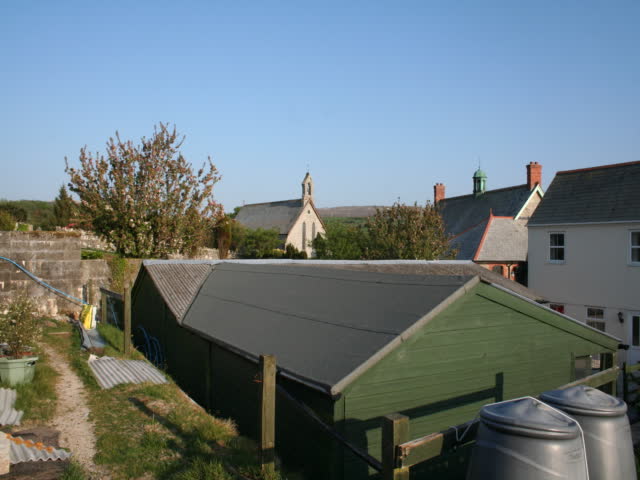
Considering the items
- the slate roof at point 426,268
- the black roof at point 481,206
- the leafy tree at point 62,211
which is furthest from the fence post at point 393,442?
the black roof at point 481,206

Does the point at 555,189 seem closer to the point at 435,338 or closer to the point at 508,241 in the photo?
the point at 508,241

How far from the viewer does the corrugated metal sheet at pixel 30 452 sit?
18.0 feet

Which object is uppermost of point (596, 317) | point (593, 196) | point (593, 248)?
point (593, 196)

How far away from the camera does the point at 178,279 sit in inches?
481

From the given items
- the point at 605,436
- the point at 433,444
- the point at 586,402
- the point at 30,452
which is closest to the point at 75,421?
the point at 30,452

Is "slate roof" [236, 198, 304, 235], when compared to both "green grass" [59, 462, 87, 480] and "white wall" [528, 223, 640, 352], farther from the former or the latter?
"green grass" [59, 462, 87, 480]

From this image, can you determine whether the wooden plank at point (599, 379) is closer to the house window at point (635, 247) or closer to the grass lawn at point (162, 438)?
the grass lawn at point (162, 438)

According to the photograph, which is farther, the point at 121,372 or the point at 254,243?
A: the point at 254,243

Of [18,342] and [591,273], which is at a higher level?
[591,273]

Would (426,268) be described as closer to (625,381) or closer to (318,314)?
(625,381)

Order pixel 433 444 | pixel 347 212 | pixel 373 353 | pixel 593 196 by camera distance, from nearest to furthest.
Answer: pixel 433 444 < pixel 373 353 < pixel 593 196 < pixel 347 212

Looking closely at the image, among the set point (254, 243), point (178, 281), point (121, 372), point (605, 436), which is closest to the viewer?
point (605, 436)

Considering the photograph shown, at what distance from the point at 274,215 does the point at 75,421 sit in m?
66.4

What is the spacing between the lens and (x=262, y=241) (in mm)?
58125
